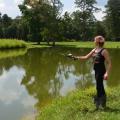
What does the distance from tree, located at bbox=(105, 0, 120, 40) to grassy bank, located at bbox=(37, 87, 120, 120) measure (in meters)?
72.6

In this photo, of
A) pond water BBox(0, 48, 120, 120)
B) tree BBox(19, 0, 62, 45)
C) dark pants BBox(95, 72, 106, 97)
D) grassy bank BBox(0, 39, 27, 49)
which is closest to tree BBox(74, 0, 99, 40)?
tree BBox(19, 0, 62, 45)

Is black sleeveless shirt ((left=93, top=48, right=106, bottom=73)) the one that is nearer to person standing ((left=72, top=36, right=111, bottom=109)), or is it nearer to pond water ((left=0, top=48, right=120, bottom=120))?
person standing ((left=72, top=36, right=111, bottom=109))

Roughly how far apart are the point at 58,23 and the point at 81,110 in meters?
54.0

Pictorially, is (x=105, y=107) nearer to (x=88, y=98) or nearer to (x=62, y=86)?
(x=88, y=98)

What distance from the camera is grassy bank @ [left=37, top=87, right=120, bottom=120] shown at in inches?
382

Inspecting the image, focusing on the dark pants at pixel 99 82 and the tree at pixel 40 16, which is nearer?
the dark pants at pixel 99 82

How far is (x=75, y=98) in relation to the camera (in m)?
12.4

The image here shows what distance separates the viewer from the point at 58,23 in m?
63.9

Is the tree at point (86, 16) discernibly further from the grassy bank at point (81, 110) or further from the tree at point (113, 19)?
the grassy bank at point (81, 110)

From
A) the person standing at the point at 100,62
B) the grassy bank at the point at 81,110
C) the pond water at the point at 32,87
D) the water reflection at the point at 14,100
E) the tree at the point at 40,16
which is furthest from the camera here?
the tree at the point at 40,16

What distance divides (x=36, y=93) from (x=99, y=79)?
6355 millimetres

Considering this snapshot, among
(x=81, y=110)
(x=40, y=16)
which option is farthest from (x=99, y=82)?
(x=40, y=16)

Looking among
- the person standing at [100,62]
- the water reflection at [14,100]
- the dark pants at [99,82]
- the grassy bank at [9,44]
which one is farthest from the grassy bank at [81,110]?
the grassy bank at [9,44]

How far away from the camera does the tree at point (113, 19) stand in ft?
276
